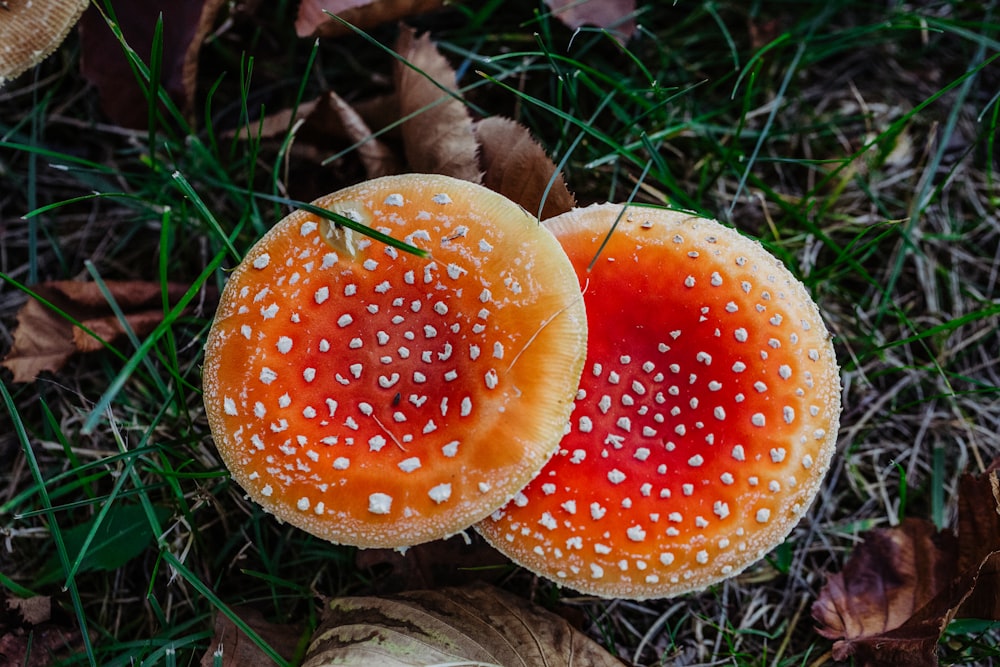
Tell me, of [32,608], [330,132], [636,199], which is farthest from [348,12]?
[32,608]

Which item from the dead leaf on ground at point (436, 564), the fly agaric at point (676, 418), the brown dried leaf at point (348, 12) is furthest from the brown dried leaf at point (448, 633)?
the brown dried leaf at point (348, 12)

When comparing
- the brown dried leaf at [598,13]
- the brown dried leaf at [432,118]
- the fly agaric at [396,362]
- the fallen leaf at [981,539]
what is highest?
the brown dried leaf at [598,13]

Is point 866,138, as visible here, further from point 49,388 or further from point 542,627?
point 49,388

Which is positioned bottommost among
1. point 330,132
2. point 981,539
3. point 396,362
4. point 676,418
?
point 981,539

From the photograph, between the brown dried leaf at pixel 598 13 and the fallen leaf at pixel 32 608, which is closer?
the fallen leaf at pixel 32 608

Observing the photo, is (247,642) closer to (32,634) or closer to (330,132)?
(32,634)

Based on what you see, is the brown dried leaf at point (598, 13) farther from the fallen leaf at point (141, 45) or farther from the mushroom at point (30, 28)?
the mushroom at point (30, 28)
